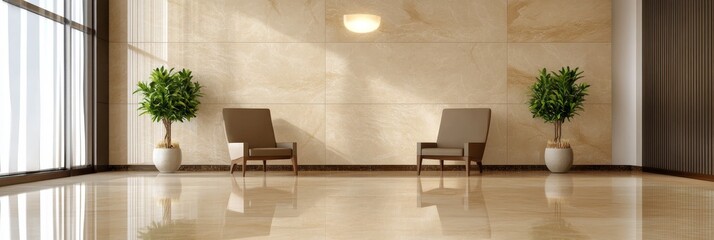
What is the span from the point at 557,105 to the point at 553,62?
969 mm

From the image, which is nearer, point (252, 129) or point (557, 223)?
point (557, 223)

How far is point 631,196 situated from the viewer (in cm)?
607

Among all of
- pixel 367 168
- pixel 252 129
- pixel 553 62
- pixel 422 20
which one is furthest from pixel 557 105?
pixel 252 129

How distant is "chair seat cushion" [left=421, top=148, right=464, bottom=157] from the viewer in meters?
9.71

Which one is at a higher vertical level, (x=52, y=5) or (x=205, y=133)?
(x=52, y=5)

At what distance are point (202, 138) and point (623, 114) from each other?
616 centimetres

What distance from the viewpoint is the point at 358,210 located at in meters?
4.98

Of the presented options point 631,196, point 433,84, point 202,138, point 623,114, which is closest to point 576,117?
point 623,114

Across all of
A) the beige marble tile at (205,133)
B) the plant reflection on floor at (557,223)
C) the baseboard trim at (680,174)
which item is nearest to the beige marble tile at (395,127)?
the beige marble tile at (205,133)

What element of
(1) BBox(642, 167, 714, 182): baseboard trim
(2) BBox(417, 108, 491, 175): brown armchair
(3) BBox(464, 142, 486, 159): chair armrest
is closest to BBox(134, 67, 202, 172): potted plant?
(2) BBox(417, 108, 491, 175): brown armchair

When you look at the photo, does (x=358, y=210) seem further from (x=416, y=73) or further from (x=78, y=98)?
(x=78, y=98)

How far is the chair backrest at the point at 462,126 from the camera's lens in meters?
10.2

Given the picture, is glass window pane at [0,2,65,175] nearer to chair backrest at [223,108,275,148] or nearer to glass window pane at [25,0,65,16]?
glass window pane at [25,0,65,16]

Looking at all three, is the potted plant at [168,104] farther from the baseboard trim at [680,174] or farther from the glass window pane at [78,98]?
the baseboard trim at [680,174]
